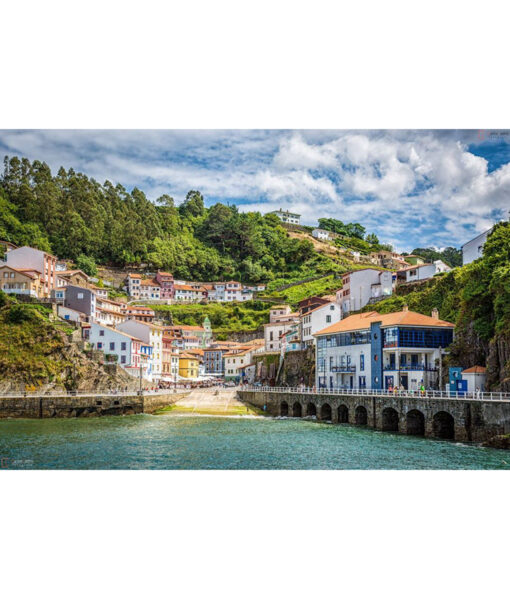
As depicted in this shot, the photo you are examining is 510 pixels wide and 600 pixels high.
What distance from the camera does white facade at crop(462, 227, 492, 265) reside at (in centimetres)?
4048

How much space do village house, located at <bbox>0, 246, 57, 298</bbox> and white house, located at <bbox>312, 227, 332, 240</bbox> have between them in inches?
1254

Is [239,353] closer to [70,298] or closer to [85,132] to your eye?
[70,298]

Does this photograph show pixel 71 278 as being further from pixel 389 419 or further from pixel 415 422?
pixel 415 422

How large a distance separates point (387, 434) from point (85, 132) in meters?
22.2

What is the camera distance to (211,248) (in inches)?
2520

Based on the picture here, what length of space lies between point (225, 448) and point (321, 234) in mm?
50272

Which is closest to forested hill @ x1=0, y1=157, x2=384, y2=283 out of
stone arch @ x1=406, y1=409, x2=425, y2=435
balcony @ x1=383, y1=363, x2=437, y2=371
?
balcony @ x1=383, y1=363, x2=437, y2=371

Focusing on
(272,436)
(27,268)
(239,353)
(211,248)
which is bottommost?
(272,436)

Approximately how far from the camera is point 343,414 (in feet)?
117

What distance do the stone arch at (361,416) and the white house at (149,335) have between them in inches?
874

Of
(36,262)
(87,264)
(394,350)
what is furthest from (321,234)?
(394,350)

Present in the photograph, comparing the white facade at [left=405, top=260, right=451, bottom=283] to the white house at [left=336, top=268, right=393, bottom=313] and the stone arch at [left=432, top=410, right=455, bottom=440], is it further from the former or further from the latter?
the stone arch at [left=432, top=410, right=455, bottom=440]

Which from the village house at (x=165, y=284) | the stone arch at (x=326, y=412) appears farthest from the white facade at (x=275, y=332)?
the stone arch at (x=326, y=412)

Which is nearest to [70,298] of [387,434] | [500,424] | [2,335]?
[2,335]
